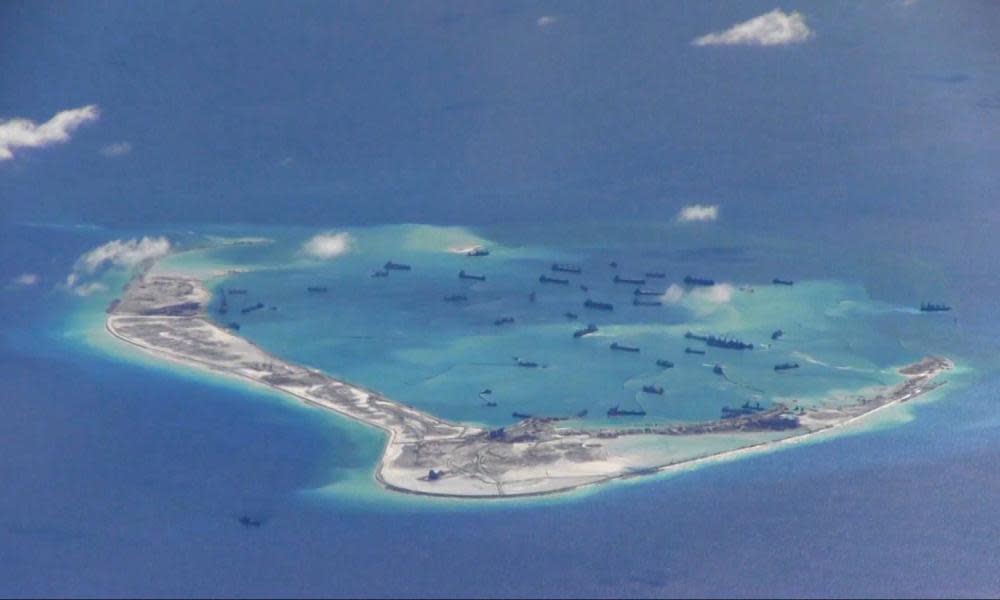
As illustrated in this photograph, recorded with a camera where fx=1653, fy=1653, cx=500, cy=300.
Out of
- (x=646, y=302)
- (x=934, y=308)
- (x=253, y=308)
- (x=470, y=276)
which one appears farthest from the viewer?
(x=470, y=276)

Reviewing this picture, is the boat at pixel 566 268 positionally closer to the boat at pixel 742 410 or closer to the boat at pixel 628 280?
the boat at pixel 628 280

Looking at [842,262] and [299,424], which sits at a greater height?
[842,262]

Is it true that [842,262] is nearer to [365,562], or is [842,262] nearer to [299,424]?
[299,424]

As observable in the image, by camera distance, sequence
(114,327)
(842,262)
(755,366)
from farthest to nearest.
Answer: (842,262), (114,327), (755,366)

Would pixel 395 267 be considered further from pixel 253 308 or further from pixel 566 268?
pixel 566 268

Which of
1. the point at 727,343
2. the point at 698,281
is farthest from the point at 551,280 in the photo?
the point at 727,343

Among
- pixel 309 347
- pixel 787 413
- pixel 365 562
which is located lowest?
pixel 365 562

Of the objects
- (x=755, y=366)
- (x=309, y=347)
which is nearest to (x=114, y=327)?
(x=309, y=347)
